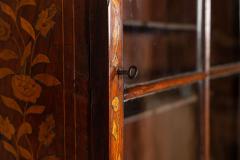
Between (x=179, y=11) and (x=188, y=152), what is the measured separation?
34 centimetres

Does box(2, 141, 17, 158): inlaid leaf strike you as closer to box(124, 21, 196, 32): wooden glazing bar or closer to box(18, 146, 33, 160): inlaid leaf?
box(18, 146, 33, 160): inlaid leaf

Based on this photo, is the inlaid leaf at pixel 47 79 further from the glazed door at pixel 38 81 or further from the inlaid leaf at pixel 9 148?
the inlaid leaf at pixel 9 148

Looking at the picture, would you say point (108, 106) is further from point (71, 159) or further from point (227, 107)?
point (227, 107)

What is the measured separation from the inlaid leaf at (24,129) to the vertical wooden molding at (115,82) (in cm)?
12

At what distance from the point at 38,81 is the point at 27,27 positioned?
77 millimetres

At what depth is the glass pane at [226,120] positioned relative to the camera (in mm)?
1094

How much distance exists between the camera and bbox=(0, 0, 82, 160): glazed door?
499 millimetres

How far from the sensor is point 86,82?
1.60 feet

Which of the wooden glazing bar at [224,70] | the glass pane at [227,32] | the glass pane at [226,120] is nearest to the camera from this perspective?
the wooden glazing bar at [224,70]

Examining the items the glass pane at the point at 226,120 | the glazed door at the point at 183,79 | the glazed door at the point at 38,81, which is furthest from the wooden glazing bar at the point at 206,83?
the glazed door at the point at 38,81

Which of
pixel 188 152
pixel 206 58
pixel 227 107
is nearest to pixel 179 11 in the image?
pixel 206 58

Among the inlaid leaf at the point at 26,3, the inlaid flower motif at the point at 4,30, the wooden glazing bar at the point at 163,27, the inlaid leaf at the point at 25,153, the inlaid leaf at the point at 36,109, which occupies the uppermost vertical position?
the inlaid leaf at the point at 26,3

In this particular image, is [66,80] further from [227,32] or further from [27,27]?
[227,32]

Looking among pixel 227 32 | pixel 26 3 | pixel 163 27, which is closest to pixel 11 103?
pixel 26 3
